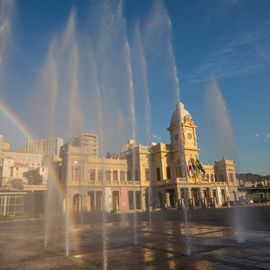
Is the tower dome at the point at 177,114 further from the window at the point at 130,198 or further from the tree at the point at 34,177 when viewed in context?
the tree at the point at 34,177

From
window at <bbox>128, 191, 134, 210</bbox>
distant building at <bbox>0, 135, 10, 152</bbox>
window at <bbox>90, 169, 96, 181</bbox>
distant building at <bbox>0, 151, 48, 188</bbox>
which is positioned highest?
distant building at <bbox>0, 135, 10, 152</bbox>

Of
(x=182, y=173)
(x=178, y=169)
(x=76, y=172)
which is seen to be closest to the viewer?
(x=76, y=172)

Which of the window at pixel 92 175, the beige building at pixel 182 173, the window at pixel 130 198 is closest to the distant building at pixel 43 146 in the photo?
the window at pixel 92 175

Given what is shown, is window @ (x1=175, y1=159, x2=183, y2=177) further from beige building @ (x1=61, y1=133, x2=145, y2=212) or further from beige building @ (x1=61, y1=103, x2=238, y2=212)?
beige building @ (x1=61, y1=133, x2=145, y2=212)

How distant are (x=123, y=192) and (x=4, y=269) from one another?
2024 inches

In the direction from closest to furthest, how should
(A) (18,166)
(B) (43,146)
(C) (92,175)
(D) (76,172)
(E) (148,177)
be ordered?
1. (D) (76,172)
2. (C) (92,175)
3. (E) (148,177)
4. (B) (43,146)
5. (A) (18,166)


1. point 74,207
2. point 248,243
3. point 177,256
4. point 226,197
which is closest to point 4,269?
point 177,256

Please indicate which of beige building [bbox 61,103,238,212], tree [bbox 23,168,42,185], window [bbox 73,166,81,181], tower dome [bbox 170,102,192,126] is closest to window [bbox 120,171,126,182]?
beige building [bbox 61,103,238,212]

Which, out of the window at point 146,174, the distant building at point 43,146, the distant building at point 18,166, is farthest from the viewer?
the distant building at point 18,166

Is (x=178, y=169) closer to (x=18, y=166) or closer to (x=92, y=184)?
(x=92, y=184)

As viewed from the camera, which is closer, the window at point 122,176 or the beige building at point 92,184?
the beige building at point 92,184

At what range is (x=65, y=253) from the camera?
978 centimetres

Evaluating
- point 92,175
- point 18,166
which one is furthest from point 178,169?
point 18,166

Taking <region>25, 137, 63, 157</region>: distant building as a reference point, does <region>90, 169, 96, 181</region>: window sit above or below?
below
